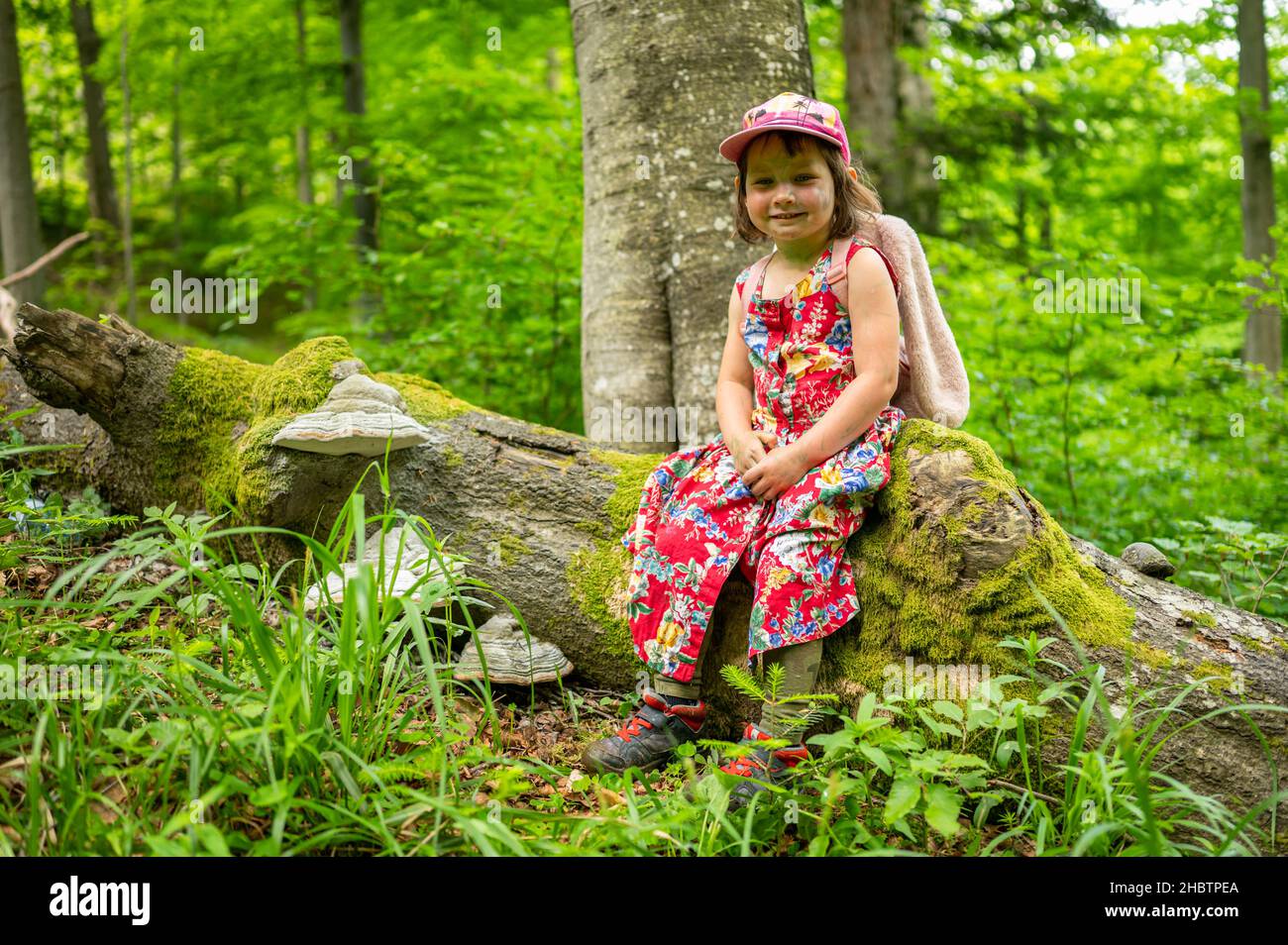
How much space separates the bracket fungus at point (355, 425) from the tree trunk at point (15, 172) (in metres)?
7.20

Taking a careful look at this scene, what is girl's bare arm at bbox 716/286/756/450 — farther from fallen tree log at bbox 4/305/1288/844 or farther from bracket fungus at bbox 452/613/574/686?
bracket fungus at bbox 452/613/574/686

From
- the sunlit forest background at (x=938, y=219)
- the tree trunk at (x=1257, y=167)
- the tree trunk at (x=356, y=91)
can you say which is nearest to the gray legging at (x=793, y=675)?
the sunlit forest background at (x=938, y=219)

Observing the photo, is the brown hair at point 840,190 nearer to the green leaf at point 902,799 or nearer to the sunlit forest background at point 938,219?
the green leaf at point 902,799

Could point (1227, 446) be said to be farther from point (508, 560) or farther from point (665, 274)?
point (508, 560)

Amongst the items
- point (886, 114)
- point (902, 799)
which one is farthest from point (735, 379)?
point (886, 114)

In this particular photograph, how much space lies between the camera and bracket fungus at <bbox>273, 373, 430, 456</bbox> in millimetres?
2758

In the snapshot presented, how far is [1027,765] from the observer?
86.0 inches

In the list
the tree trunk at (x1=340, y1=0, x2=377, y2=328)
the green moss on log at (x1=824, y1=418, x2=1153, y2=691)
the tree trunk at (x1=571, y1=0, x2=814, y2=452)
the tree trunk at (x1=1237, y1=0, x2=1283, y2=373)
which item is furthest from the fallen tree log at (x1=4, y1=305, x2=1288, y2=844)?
the tree trunk at (x1=1237, y1=0, x2=1283, y2=373)

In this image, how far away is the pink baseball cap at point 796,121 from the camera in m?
2.60

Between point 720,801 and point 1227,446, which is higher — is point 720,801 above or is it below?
below

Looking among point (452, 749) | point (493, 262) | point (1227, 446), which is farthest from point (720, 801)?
point (1227, 446)

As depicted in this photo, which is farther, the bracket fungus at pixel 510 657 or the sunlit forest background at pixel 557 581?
the bracket fungus at pixel 510 657

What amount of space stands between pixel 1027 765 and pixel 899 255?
1.64 m

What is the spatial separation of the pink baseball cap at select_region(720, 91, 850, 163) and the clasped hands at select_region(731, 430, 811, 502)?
38.4 inches
